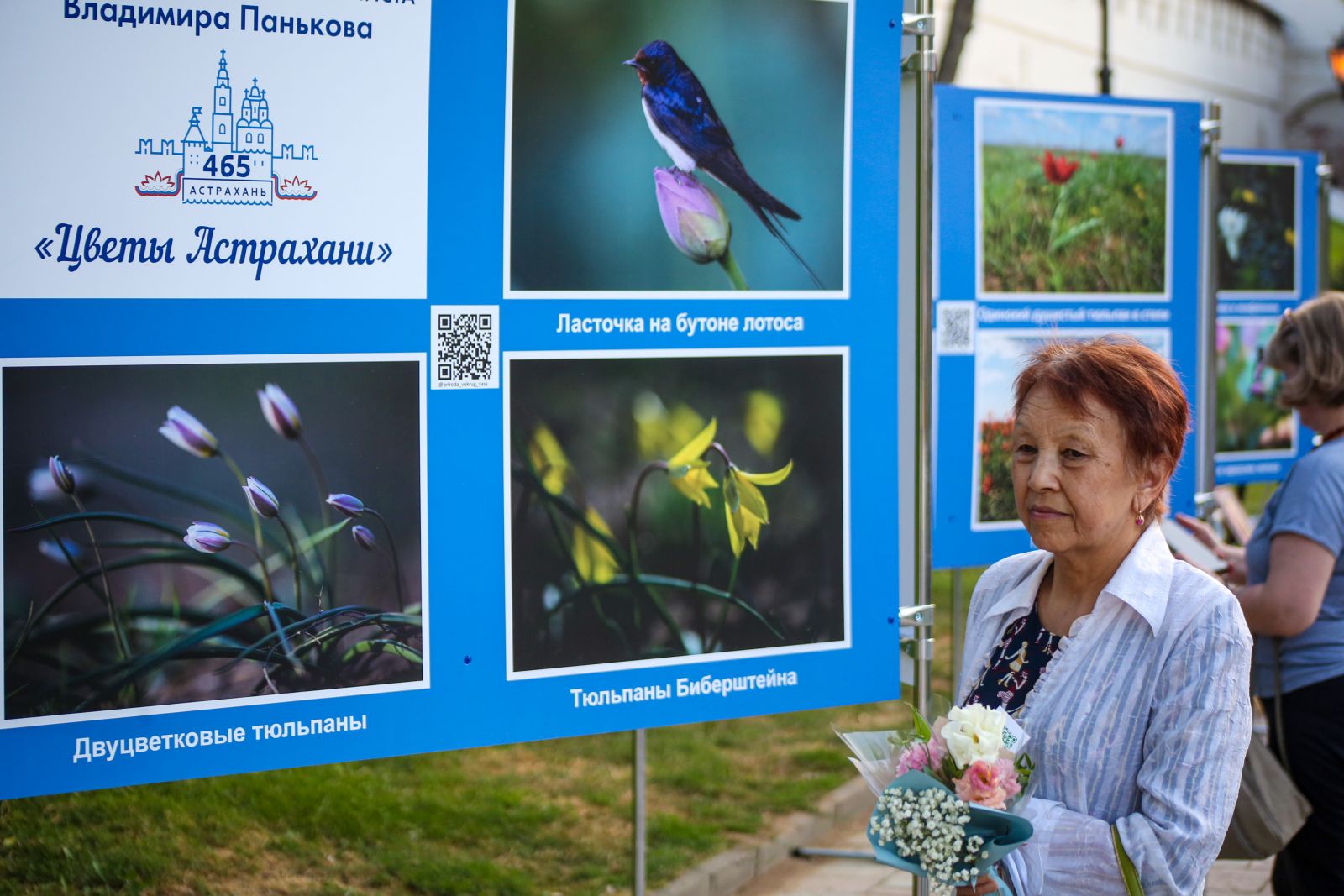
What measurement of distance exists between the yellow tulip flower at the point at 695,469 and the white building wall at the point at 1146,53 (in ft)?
19.1

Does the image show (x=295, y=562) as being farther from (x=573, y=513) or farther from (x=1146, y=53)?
(x=1146, y=53)

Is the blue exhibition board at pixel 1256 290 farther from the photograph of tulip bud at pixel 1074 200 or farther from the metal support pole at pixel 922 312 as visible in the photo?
the metal support pole at pixel 922 312

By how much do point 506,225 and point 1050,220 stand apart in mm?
2741

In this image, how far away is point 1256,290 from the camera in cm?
696

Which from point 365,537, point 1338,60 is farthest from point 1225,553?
point 1338,60

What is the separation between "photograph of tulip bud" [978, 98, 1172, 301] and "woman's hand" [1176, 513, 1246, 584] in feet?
3.62

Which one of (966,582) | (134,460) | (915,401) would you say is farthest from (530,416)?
(966,582)

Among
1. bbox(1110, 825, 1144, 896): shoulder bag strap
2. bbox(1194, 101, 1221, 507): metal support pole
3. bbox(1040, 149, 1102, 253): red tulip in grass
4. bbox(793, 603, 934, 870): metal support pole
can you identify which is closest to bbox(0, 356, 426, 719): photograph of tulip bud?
bbox(793, 603, 934, 870): metal support pole

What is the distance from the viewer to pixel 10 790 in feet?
8.64

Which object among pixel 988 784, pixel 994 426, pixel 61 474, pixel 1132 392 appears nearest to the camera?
pixel 988 784

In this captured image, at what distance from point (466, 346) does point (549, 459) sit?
1.04 feet

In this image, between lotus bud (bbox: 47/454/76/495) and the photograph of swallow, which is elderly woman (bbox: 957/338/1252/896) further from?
lotus bud (bbox: 47/454/76/495)

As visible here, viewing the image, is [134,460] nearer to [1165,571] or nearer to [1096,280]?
[1165,571]

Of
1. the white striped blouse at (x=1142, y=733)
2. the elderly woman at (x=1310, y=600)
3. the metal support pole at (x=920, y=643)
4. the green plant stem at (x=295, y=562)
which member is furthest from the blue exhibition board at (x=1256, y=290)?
the green plant stem at (x=295, y=562)
